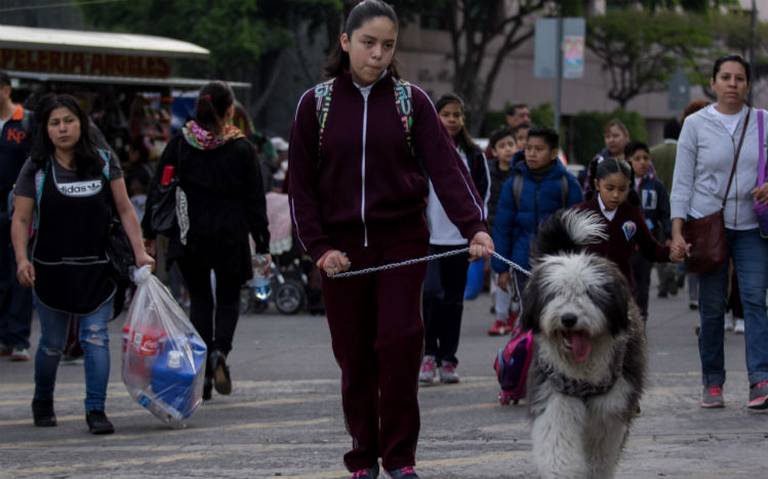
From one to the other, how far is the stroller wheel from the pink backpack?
25.3ft

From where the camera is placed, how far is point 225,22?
3684cm

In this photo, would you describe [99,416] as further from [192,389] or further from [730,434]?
[730,434]

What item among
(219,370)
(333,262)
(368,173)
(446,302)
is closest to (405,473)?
(333,262)

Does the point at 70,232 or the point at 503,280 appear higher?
the point at 70,232

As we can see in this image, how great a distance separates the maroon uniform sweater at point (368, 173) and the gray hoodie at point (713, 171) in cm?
270

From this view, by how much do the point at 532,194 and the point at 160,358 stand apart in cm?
315

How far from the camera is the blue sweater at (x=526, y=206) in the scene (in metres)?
10.7

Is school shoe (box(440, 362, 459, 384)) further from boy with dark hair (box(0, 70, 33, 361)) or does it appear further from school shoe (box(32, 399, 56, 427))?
boy with dark hair (box(0, 70, 33, 361))

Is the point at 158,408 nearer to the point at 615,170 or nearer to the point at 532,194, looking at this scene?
the point at 615,170

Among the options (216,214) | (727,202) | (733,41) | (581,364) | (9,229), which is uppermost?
(727,202)

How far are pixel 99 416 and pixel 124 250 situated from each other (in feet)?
3.10

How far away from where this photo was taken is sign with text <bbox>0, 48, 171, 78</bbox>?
17500 mm

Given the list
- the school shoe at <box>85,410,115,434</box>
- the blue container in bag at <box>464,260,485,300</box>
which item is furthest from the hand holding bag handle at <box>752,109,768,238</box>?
the blue container in bag at <box>464,260,485,300</box>

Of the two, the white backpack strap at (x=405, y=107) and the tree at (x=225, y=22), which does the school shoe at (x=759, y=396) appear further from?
the tree at (x=225, y=22)
